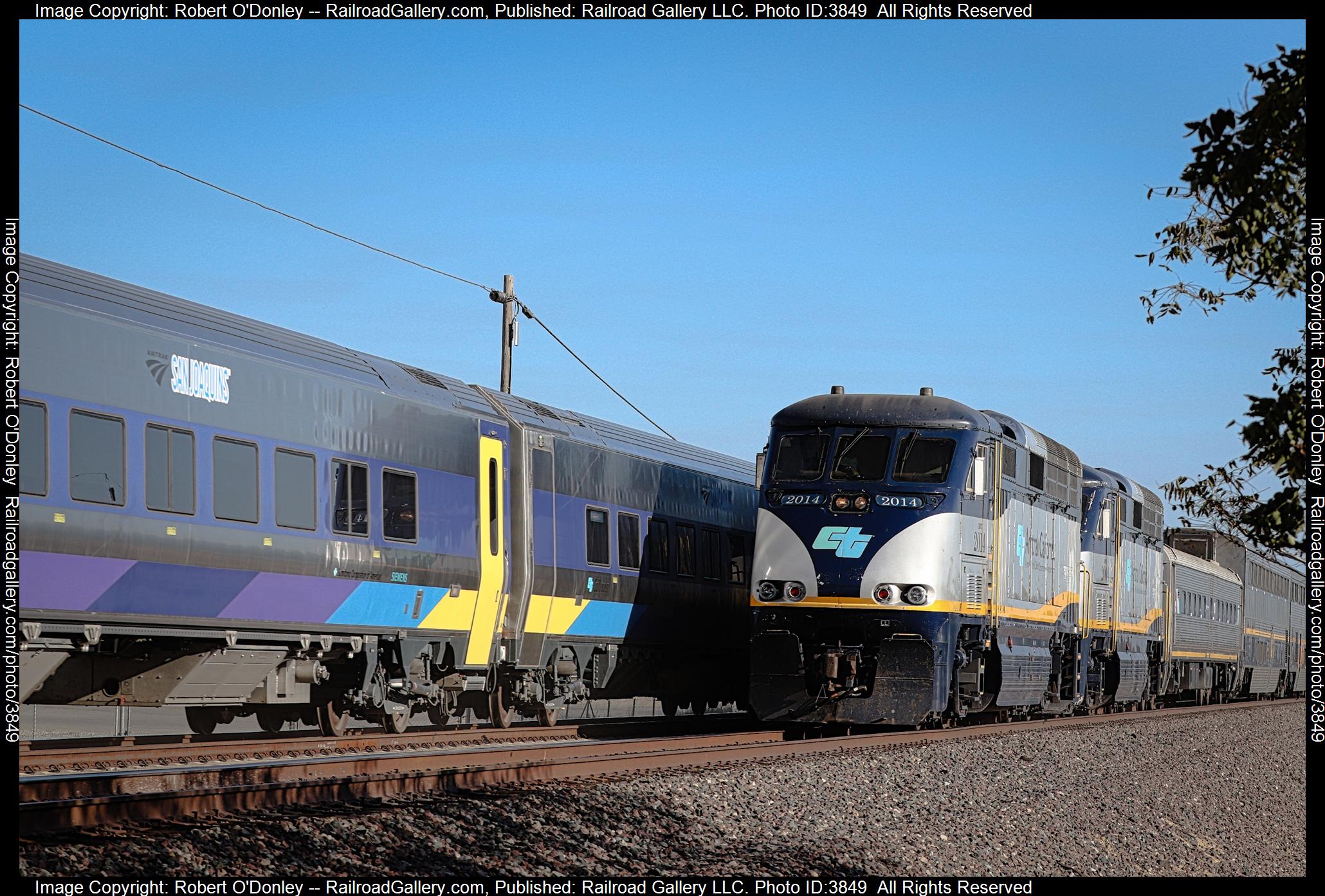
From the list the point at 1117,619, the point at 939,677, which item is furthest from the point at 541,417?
the point at 1117,619

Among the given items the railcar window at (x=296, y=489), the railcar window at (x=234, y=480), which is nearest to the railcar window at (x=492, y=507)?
the railcar window at (x=296, y=489)

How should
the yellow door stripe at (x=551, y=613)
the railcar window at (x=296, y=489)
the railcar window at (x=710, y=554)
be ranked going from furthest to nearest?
the railcar window at (x=710, y=554)
the yellow door stripe at (x=551, y=613)
the railcar window at (x=296, y=489)

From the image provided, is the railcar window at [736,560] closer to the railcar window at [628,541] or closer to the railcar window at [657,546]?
the railcar window at [657,546]

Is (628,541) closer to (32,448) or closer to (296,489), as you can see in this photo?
(296,489)

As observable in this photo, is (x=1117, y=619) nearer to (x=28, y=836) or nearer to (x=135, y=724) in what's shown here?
(x=135, y=724)

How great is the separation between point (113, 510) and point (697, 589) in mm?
11728

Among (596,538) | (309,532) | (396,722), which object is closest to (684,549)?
(596,538)

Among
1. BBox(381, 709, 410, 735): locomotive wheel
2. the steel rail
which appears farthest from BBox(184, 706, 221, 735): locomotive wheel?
the steel rail

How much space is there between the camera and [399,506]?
15930 mm

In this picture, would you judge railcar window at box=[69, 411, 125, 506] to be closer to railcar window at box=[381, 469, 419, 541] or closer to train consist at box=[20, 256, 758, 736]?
train consist at box=[20, 256, 758, 736]

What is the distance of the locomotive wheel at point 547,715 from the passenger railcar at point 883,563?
3.44 m

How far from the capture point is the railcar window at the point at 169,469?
1261cm

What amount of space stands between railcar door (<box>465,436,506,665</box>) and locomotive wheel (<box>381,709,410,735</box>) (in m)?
0.92
